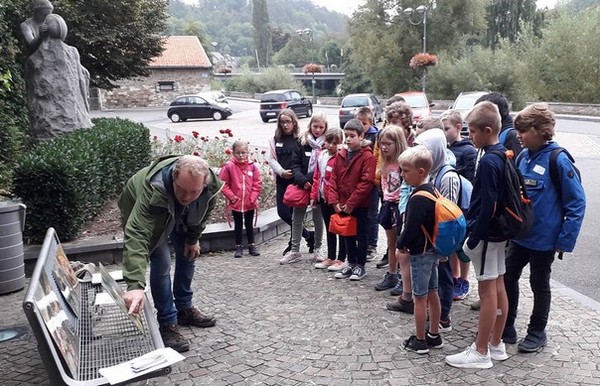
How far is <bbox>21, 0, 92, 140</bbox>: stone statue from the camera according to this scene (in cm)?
884

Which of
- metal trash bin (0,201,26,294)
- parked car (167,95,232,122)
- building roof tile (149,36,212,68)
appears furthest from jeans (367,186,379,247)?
building roof tile (149,36,212,68)

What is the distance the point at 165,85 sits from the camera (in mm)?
44188

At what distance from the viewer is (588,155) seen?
14.5 metres

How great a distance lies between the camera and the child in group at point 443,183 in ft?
13.3

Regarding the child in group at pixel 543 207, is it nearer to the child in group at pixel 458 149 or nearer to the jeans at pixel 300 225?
the child in group at pixel 458 149

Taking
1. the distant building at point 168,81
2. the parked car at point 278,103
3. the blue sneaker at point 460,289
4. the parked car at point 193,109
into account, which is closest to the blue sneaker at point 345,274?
the blue sneaker at point 460,289

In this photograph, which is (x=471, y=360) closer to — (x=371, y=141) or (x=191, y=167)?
(x=191, y=167)

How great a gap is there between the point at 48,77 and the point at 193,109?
21.6 metres

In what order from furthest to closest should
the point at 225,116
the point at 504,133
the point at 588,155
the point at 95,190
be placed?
the point at 225,116
the point at 588,155
the point at 95,190
the point at 504,133

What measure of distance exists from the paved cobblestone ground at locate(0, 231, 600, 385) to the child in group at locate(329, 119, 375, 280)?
0.33 meters

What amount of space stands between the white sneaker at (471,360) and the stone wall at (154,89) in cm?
4065

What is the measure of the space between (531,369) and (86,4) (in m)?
15.4

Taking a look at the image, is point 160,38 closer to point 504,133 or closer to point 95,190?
point 95,190

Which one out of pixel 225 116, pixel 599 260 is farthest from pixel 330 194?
pixel 225 116
